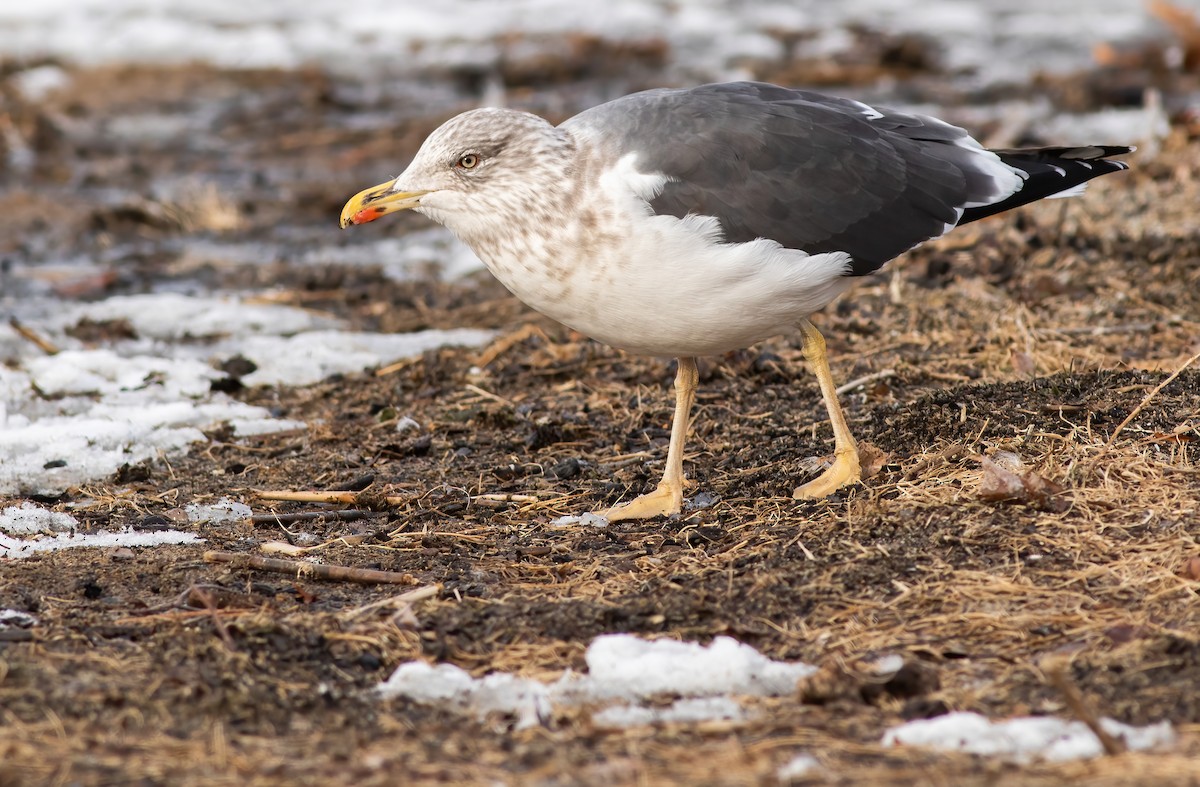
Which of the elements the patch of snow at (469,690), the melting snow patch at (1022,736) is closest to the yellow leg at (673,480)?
the patch of snow at (469,690)

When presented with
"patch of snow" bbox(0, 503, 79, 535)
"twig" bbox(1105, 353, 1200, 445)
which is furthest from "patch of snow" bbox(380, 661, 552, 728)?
"twig" bbox(1105, 353, 1200, 445)

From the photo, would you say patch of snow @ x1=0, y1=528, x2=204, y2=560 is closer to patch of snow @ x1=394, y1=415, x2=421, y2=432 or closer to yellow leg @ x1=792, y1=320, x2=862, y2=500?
patch of snow @ x1=394, y1=415, x2=421, y2=432

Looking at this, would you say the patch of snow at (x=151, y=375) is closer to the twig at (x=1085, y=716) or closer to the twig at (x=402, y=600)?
the twig at (x=402, y=600)

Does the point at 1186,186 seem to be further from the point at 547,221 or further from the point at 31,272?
the point at 31,272

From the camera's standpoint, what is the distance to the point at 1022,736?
10.6ft

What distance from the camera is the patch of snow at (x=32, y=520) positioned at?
A: 197 inches

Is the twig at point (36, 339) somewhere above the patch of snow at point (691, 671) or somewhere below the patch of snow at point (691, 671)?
above

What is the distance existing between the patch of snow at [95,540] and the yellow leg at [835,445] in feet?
7.31

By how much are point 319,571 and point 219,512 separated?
1.02 m

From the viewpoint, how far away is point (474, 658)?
386cm

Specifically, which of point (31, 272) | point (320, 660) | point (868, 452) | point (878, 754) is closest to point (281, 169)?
point (31, 272)

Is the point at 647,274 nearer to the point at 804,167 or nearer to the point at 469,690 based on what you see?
the point at 804,167

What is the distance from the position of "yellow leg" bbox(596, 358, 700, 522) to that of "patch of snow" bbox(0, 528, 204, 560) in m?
1.56

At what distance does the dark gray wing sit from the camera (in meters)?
4.93
